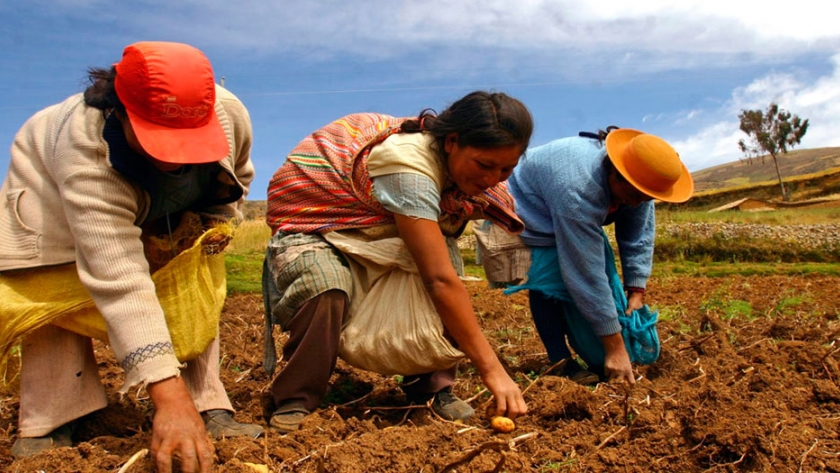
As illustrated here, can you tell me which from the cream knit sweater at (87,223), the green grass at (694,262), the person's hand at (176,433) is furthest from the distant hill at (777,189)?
the person's hand at (176,433)

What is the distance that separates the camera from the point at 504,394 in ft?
7.47

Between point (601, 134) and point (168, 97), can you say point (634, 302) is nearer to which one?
point (601, 134)

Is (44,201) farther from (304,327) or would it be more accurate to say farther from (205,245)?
(304,327)

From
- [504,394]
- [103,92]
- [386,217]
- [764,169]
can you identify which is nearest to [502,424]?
[504,394]

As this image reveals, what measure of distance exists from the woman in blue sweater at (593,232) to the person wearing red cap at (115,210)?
152 centimetres

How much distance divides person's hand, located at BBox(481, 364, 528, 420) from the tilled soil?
0.09 meters

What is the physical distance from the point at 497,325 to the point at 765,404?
94.7 inches

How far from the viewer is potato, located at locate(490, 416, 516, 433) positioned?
236 cm

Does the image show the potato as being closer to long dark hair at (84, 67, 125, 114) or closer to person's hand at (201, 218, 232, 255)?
person's hand at (201, 218, 232, 255)

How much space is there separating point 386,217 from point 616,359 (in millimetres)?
1300

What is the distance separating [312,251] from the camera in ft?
8.45

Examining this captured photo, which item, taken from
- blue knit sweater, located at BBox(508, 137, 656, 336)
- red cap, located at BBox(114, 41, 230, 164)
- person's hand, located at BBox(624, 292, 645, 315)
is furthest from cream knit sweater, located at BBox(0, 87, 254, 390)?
person's hand, located at BBox(624, 292, 645, 315)

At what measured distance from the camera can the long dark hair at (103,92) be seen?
85.4 inches

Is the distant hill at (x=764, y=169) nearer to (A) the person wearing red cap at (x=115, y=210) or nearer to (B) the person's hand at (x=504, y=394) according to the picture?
(B) the person's hand at (x=504, y=394)
